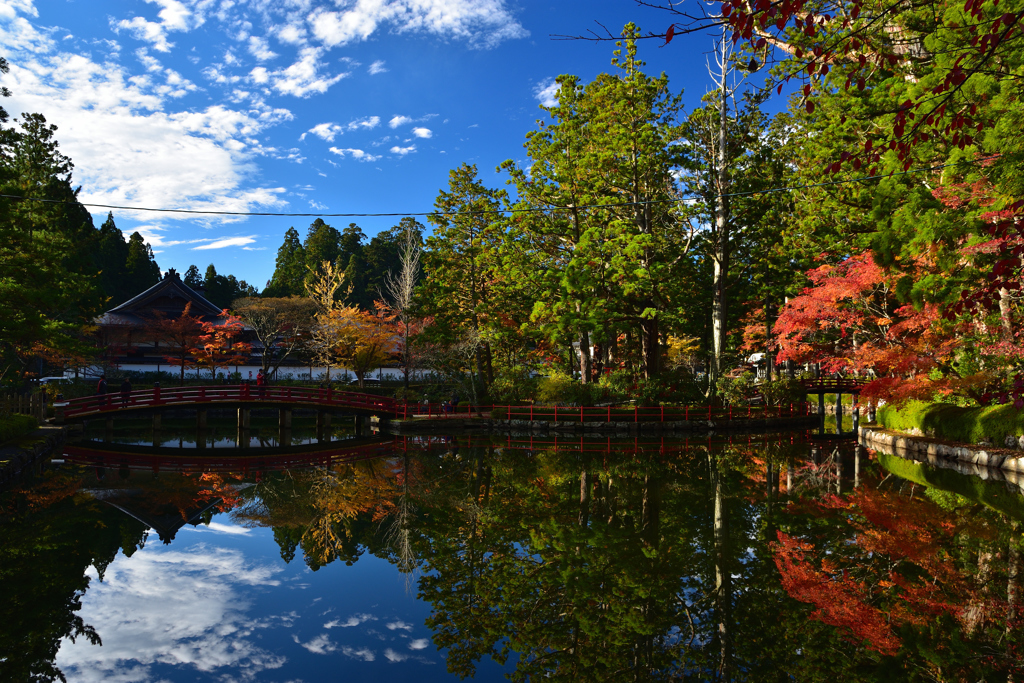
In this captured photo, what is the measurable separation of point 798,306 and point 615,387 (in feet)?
24.8

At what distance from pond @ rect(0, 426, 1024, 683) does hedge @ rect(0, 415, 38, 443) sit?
10.5ft

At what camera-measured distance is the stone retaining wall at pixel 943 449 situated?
13384mm

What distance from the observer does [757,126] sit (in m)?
25.4

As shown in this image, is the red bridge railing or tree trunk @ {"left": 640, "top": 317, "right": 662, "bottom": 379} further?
the red bridge railing

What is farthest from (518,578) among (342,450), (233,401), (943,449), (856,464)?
(233,401)

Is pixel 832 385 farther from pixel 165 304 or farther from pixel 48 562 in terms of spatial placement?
pixel 165 304

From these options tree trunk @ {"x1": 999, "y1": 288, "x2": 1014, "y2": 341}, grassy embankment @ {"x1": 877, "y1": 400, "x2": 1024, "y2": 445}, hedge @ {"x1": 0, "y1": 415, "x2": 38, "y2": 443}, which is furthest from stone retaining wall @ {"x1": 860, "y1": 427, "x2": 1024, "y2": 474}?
hedge @ {"x1": 0, "y1": 415, "x2": 38, "y2": 443}

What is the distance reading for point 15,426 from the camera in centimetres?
1606

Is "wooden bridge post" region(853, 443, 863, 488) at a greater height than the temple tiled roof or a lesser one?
lesser

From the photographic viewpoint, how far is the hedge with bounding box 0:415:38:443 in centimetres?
1503

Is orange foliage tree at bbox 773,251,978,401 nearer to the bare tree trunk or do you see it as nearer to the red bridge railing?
the bare tree trunk

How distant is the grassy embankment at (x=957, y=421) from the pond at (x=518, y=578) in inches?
87.4

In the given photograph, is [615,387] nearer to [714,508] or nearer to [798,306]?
[798,306]

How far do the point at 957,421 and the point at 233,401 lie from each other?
24.6 metres
